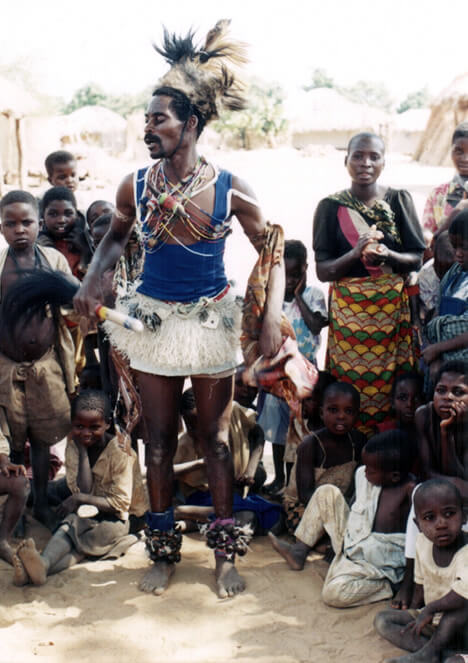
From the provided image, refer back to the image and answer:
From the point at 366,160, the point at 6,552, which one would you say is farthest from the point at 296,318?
the point at 6,552

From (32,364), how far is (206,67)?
66.0 inches

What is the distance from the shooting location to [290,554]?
139 inches

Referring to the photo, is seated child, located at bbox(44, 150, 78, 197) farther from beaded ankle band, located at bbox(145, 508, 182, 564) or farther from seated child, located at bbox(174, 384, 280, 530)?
beaded ankle band, located at bbox(145, 508, 182, 564)

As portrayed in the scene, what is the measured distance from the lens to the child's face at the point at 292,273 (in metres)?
4.32

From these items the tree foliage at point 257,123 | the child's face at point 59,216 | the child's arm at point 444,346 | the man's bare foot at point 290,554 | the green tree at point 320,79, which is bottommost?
the man's bare foot at point 290,554

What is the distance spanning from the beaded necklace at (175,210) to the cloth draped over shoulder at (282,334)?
22 centimetres

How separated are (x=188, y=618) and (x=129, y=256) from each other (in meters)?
1.65

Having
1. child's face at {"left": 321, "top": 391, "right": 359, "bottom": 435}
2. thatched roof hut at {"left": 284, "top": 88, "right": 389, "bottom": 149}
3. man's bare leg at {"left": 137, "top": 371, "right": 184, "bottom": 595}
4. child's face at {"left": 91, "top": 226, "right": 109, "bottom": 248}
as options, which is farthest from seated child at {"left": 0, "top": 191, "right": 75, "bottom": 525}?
thatched roof hut at {"left": 284, "top": 88, "right": 389, "bottom": 149}

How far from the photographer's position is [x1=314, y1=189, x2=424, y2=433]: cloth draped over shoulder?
12.7 feet

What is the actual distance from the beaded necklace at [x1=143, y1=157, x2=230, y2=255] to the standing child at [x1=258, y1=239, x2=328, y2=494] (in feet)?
3.44

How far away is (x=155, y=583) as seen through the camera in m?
3.39

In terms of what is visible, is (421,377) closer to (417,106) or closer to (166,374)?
(166,374)

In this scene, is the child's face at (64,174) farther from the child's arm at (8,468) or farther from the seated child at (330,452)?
the seated child at (330,452)

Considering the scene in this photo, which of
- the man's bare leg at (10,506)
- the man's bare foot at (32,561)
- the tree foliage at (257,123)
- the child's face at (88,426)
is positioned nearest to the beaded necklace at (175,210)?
the child's face at (88,426)
